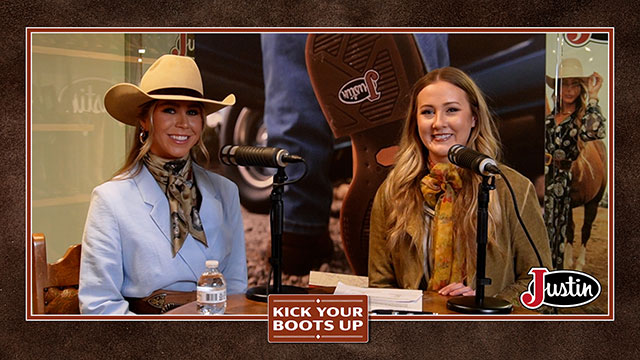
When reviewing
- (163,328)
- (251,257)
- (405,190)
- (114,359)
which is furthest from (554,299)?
(114,359)

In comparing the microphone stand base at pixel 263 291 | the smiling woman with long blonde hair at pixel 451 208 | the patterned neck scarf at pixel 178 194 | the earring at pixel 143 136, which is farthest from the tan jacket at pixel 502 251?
the earring at pixel 143 136

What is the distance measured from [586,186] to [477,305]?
28.8 inches

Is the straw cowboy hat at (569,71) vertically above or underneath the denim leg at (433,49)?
underneath

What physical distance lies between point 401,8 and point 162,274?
1.54 metres

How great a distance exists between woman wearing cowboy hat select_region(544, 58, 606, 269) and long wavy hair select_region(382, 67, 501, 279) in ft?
0.78

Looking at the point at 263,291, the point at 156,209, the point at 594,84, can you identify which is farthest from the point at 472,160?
the point at 156,209

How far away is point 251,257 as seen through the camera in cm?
299

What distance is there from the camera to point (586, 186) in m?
2.99

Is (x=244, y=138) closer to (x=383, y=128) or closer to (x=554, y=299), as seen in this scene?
(x=383, y=128)

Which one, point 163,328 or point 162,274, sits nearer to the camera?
point 162,274

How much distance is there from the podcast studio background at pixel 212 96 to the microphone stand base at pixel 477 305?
46 centimetres

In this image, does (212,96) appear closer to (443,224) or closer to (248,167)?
(248,167)

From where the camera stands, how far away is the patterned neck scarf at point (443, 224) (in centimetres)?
288

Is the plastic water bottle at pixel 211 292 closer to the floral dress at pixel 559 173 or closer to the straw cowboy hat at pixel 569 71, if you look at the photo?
the floral dress at pixel 559 173
